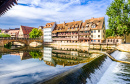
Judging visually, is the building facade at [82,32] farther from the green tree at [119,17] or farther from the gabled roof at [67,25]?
the green tree at [119,17]

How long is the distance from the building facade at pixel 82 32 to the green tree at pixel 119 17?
1371cm

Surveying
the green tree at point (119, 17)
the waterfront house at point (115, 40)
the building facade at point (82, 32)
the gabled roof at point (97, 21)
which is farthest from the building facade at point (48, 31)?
the green tree at point (119, 17)

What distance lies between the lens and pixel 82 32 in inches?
2206

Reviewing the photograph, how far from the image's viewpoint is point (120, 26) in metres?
36.5

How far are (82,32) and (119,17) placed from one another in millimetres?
22490

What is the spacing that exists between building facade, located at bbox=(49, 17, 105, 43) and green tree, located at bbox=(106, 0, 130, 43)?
1371cm

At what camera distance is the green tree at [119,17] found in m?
34.6

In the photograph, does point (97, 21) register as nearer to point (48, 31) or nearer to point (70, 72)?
point (48, 31)

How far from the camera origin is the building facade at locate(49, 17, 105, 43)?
52.2 meters

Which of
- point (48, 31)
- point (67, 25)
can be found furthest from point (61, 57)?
point (48, 31)

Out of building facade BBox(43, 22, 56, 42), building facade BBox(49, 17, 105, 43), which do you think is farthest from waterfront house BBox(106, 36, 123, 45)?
building facade BBox(43, 22, 56, 42)

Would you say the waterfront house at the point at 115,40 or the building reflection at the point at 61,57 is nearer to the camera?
the building reflection at the point at 61,57

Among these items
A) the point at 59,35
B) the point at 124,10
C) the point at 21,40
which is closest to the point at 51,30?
the point at 59,35

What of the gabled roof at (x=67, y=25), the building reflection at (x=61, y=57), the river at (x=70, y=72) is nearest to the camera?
the river at (x=70, y=72)
